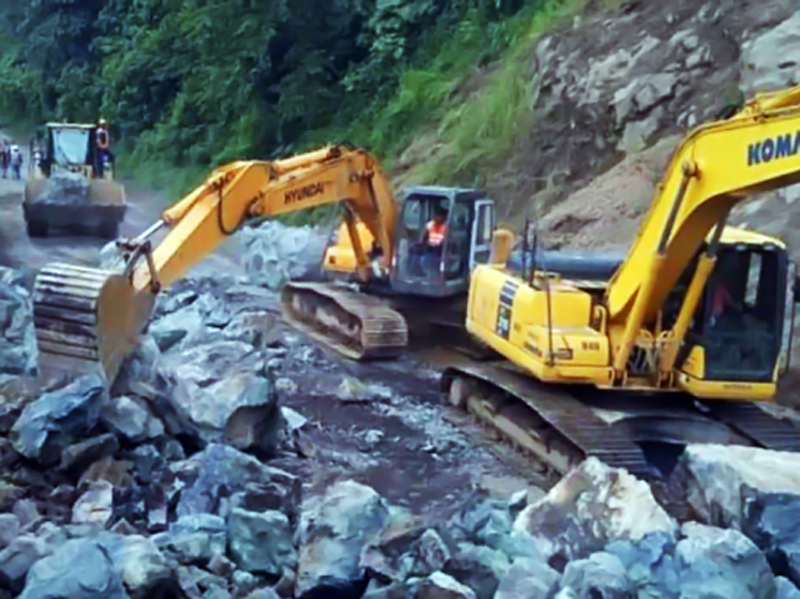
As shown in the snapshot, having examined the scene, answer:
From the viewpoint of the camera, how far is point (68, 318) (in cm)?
1024

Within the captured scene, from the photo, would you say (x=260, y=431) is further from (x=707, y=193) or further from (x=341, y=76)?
(x=341, y=76)

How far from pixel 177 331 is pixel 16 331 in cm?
141

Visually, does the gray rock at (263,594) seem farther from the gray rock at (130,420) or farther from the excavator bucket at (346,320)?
the excavator bucket at (346,320)

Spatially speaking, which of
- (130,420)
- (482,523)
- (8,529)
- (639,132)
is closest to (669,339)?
(482,523)

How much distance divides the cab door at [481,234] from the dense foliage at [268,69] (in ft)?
33.9

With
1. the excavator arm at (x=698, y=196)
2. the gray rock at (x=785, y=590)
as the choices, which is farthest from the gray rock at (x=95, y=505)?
the excavator arm at (x=698, y=196)

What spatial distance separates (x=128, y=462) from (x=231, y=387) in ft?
3.85

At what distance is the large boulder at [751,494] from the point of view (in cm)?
715

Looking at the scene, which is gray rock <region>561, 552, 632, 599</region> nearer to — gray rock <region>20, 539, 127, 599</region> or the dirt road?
gray rock <region>20, 539, 127, 599</region>

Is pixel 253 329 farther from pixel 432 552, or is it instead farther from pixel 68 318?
pixel 432 552

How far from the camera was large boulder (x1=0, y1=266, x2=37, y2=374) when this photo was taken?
37.0ft

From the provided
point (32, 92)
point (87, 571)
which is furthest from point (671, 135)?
point (32, 92)

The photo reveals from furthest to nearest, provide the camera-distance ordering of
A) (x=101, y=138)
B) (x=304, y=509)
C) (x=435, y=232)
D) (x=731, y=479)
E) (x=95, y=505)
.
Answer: (x=101, y=138) < (x=435, y=232) < (x=95, y=505) < (x=304, y=509) < (x=731, y=479)

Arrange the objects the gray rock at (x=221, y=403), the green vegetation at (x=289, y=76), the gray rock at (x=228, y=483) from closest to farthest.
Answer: the gray rock at (x=228, y=483)
the gray rock at (x=221, y=403)
the green vegetation at (x=289, y=76)
